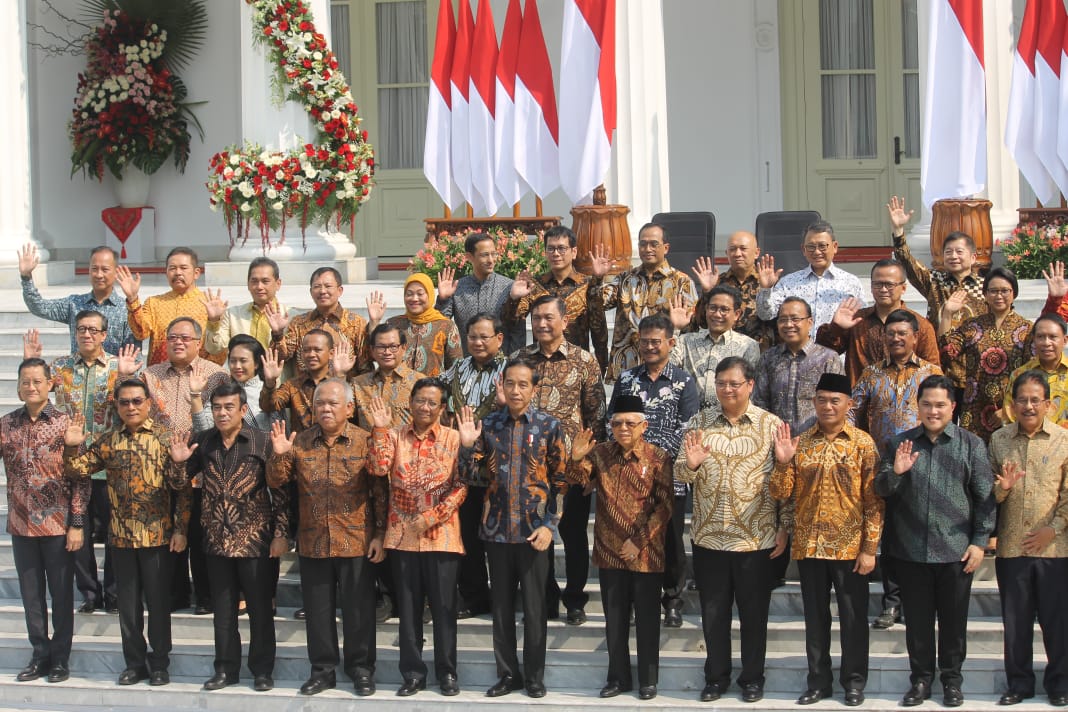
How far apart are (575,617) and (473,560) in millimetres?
625

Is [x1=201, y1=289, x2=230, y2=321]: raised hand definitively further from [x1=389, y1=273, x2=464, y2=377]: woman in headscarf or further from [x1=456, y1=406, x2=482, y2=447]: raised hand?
[x1=456, y1=406, x2=482, y2=447]: raised hand

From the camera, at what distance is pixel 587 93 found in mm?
12125

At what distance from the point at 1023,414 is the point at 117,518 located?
4.52m

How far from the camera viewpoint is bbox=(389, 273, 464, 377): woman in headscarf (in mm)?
8359

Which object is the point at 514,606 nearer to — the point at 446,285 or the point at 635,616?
the point at 635,616

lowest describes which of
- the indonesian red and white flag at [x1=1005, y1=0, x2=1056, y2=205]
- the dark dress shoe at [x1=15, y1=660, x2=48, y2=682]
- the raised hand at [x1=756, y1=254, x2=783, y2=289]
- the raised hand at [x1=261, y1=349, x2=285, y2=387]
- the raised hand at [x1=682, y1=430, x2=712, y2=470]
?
the dark dress shoe at [x1=15, y1=660, x2=48, y2=682]

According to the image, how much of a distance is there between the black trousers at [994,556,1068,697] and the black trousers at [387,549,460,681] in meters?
2.68

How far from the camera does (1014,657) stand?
6926 millimetres

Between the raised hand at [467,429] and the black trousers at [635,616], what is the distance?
904 millimetres

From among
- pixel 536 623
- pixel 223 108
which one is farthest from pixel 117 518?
pixel 223 108

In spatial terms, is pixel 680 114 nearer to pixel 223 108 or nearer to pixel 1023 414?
pixel 223 108

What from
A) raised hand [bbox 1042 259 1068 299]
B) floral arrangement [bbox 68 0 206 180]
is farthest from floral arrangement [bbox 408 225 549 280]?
floral arrangement [bbox 68 0 206 180]

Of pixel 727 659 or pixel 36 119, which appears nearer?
pixel 727 659

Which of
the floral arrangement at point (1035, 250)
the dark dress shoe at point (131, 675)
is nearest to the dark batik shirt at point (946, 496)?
the dark dress shoe at point (131, 675)
